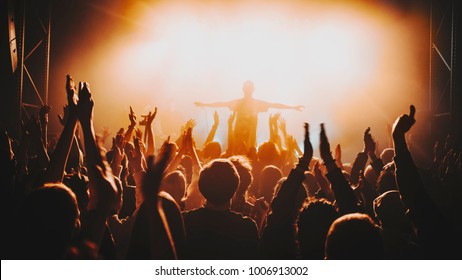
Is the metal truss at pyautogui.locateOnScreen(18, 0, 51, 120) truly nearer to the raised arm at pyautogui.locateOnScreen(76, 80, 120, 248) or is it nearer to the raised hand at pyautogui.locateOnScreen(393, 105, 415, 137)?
the raised arm at pyautogui.locateOnScreen(76, 80, 120, 248)

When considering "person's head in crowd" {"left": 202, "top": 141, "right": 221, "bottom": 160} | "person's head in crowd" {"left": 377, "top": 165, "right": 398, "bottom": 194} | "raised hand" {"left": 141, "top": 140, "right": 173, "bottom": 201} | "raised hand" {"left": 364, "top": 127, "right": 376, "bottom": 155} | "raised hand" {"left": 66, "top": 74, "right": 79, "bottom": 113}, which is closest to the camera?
"raised hand" {"left": 141, "top": 140, "right": 173, "bottom": 201}

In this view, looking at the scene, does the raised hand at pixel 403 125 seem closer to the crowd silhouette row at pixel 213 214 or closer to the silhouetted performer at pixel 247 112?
the crowd silhouette row at pixel 213 214

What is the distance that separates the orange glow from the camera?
10531mm

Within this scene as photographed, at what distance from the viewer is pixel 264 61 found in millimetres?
13750

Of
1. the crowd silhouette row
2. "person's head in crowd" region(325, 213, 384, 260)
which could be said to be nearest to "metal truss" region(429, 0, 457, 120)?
the crowd silhouette row

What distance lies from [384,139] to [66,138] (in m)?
10.2

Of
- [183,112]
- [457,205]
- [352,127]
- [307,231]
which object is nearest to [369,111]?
[352,127]

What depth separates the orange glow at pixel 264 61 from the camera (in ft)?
34.6

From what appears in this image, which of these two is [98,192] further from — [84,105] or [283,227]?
[283,227]

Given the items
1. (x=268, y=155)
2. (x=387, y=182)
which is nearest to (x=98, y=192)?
(x=387, y=182)

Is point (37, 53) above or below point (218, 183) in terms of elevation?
above

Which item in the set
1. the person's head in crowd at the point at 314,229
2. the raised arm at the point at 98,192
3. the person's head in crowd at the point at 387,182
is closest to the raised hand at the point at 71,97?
the raised arm at the point at 98,192

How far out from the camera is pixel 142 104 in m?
12.1

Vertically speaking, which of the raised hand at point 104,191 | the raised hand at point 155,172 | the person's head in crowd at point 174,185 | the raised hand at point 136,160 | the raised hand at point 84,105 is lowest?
the person's head in crowd at point 174,185
